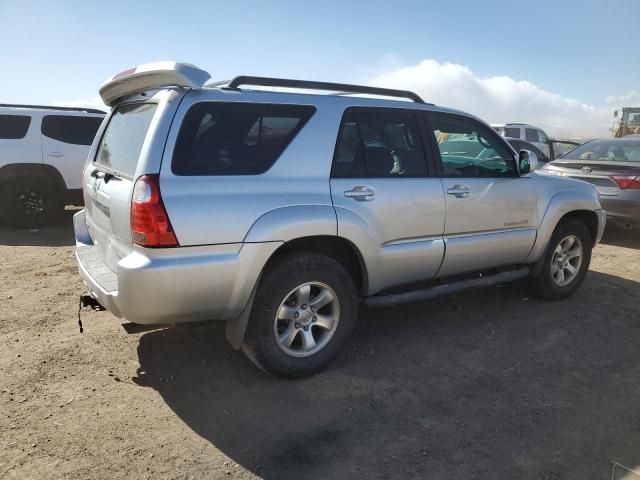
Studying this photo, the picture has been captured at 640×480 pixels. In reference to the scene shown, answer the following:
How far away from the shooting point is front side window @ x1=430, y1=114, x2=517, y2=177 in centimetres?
409

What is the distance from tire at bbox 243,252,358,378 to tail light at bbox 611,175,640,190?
551cm

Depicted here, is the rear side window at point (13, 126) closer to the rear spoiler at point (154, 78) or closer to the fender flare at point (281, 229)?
the rear spoiler at point (154, 78)

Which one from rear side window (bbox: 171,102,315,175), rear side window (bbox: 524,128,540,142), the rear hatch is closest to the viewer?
rear side window (bbox: 171,102,315,175)

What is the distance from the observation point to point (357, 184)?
3469 mm

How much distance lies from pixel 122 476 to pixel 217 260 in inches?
46.7

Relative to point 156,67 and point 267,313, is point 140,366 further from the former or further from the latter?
point 156,67

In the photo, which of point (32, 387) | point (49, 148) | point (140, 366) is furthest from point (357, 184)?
point (49, 148)

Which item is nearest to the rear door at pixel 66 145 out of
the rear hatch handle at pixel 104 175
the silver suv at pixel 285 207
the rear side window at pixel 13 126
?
the rear side window at pixel 13 126

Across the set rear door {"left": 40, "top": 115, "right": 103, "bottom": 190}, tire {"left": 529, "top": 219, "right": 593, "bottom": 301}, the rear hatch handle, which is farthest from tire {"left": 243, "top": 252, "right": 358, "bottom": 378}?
rear door {"left": 40, "top": 115, "right": 103, "bottom": 190}

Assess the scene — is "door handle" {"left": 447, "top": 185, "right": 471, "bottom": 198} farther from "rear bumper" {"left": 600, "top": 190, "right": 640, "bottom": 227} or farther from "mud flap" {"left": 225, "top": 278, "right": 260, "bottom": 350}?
"rear bumper" {"left": 600, "top": 190, "right": 640, "bottom": 227}

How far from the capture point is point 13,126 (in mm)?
8008

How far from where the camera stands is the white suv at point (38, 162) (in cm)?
795

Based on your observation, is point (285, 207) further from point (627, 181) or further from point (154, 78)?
point (627, 181)

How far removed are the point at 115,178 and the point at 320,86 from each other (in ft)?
5.02
